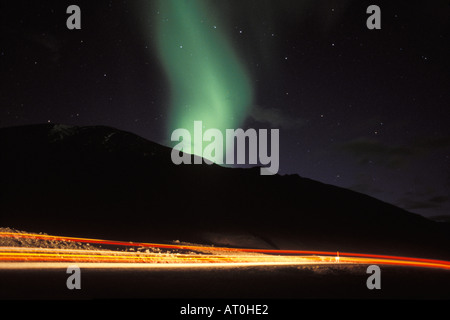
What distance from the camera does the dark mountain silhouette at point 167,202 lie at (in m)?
50.5

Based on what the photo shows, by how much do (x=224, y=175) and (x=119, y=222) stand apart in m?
42.3

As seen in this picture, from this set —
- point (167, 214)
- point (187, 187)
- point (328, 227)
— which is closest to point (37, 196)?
point (167, 214)

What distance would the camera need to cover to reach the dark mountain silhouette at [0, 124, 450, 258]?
50469 millimetres

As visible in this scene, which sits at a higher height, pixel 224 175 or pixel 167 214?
pixel 224 175

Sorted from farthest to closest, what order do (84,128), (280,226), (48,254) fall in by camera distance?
(84,128) < (280,226) < (48,254)

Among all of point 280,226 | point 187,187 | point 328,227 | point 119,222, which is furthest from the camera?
point 187,187

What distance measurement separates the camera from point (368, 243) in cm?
6775

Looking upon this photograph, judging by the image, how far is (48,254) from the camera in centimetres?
1358

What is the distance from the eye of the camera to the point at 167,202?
223 ft
